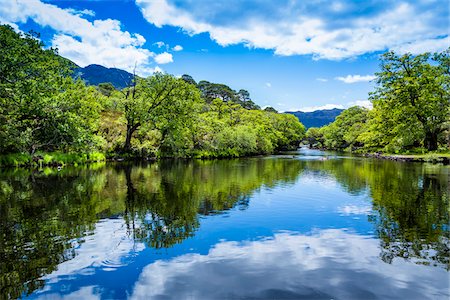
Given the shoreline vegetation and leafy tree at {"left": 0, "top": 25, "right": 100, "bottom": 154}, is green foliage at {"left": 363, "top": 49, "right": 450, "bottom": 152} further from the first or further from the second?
leafy tree at {"left": 0, "top": 25, "right": 100, "bottom": 154}

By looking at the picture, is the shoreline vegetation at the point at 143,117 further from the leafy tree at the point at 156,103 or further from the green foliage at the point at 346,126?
the green foliage at the point at 346,126

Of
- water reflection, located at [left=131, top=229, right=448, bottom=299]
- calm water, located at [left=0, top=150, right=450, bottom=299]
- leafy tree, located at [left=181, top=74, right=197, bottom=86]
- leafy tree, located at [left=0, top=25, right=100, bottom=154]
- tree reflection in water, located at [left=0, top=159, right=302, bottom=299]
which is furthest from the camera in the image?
leafy tree, located at [left=181, top=74, right=197, bottom=86]

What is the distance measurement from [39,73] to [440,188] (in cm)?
3052

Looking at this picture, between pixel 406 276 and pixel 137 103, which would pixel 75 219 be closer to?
pixel 406 276

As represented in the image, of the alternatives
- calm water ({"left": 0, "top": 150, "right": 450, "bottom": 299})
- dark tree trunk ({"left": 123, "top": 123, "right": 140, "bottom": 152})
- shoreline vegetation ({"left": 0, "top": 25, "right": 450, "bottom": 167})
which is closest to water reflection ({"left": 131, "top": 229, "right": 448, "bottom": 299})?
calm water ({"left": 0, "top": 150, "right": 450, "bottom": 299})

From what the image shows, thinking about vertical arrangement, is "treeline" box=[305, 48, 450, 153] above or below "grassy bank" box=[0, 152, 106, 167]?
above

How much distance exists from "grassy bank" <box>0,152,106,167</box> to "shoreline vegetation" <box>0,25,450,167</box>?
0.10 meters

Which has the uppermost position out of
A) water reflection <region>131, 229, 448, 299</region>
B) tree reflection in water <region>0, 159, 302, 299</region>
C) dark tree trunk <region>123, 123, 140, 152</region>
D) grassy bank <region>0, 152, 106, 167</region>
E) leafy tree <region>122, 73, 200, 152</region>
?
leafy tree <region>122, 73, 200, 152</region>

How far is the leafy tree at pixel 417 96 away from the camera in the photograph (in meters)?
52.3

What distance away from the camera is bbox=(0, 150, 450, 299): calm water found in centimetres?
713

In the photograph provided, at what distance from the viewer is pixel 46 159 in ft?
117

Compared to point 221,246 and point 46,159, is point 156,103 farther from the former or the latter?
point 221,246

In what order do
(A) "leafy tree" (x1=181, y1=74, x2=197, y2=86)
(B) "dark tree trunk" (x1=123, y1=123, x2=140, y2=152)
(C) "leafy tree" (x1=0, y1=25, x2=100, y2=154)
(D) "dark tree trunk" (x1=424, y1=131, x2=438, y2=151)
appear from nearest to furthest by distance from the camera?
1. (C) "leafy tree" (x1=0, y1=25, x2=100, y2=154)
2. (B) "dark tree trunk" (x1=123, y1=123, x2=140, y2=152)
3. (D) "dark tree trunk" (x1=424, y1=131, x2=438, y2=151)
4. (A) "leafy tree" (x1=181, y1=74, x2=197, y2=86)

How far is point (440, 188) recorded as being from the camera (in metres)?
20.9
